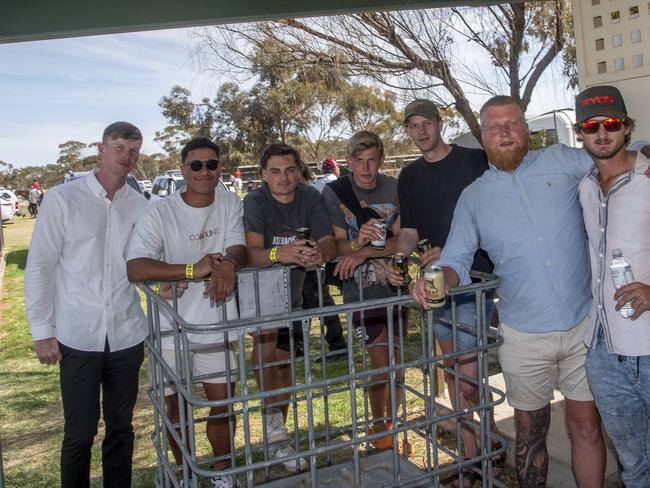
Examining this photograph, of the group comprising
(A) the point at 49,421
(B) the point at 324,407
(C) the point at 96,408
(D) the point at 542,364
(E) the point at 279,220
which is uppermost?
(E) the point at 279,220

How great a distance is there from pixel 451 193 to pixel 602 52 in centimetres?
121

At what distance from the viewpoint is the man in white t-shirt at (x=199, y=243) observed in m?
3.33

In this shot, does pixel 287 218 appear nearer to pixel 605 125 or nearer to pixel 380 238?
pixel 380 238

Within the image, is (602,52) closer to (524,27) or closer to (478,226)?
(478,226)

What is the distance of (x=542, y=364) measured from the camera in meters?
2.85

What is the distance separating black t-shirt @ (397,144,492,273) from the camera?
11.9 feet

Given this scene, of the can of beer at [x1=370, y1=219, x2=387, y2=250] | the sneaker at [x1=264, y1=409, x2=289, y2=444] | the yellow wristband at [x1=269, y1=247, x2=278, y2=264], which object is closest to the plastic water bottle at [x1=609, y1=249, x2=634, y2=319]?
the can of beer at [x1=370, y1=219, x2=387, y2=250]

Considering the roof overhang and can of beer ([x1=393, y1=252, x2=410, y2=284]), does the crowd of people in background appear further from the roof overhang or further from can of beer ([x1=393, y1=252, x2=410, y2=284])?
A: the roof overhang

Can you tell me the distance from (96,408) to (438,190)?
2.36m

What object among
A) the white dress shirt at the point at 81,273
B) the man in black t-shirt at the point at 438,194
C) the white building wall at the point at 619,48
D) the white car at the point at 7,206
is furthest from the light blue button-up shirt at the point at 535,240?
the white car at the point at 7,206

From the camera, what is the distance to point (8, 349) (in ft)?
27.1

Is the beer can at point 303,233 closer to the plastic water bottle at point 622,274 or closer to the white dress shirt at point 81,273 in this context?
the white dress shirt at point 81,273

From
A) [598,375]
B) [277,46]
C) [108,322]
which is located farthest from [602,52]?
[277,46]

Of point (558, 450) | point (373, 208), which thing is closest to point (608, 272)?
point (558, 450)
